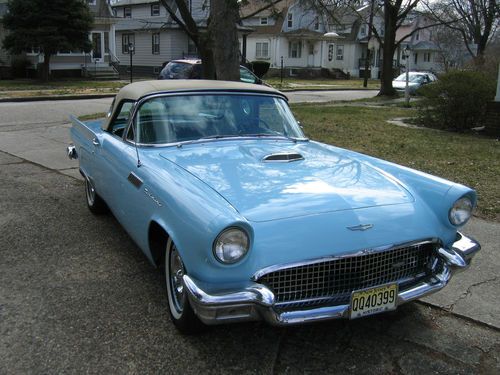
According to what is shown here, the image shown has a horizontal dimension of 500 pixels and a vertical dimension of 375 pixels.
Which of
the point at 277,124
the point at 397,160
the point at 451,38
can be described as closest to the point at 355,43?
the point at 451,38

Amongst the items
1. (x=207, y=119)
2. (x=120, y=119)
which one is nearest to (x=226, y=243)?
(x=207, y=119)

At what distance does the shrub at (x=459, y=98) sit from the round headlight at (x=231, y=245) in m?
9.81

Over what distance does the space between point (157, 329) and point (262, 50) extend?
44914 mm

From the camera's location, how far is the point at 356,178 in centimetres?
356

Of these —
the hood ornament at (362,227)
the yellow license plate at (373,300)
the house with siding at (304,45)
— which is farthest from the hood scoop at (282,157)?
the house with siding at (304,45)

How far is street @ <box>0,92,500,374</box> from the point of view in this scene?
2932mm

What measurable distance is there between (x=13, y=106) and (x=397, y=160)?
13433 millimetres

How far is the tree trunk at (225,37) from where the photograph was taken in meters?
9.62

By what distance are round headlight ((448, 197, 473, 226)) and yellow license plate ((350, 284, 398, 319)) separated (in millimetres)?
696

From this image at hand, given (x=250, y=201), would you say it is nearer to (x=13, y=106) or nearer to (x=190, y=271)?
(x=190, y=271)

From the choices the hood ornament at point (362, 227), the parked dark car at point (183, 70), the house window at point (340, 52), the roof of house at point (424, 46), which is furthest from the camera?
the roof of house at point (424, 46)

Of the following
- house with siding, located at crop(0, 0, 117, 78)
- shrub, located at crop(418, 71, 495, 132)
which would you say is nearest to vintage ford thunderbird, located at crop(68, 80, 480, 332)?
shrub, located at crop(418, 71, 495, 132)

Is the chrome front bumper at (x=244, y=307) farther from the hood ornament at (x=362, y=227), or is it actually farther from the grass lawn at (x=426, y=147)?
the grass lawn at (x=426, y=147)

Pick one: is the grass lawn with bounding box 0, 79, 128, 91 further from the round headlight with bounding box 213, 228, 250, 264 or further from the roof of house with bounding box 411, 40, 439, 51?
the roof of house with bounding box 411, 40, 439, 51
